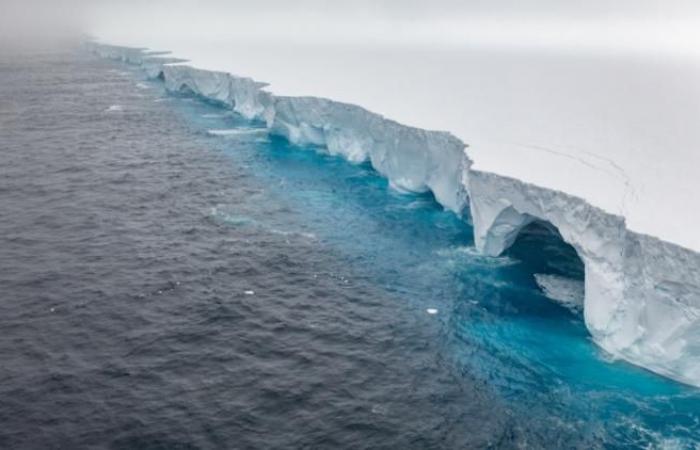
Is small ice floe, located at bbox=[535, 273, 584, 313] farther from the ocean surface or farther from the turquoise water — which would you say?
the turquoise water

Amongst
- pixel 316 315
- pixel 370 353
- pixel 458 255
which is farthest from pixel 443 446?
→ pixel 458 255

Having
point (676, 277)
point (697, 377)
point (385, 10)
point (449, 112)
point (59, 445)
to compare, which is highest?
point (385, 10)

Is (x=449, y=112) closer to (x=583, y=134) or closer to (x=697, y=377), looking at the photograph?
(x=583, y=134)

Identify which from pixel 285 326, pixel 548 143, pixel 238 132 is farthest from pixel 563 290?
pixel 238 132

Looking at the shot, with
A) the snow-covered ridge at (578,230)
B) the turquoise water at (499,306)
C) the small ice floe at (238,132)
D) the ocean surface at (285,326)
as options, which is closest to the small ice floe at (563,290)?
the ocean surface at (285,326)

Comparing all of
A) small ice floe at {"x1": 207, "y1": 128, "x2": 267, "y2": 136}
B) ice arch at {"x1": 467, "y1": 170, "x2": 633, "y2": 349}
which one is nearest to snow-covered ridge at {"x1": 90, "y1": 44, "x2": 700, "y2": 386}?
ice arch at {"x1": 467, "y1": 170, "x2": 633, "y2": 349}

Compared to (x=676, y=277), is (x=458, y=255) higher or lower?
lower
